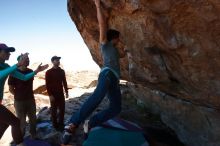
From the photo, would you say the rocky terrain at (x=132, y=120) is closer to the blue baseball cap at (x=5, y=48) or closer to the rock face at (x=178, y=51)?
the rock face at (x=178, y=51)

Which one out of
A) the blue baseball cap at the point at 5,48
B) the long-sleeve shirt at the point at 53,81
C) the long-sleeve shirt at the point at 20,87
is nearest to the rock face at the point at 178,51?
the long-sleeve shirt at the point at 53,81

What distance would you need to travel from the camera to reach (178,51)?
596 cm

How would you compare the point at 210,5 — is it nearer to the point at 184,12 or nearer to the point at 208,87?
the point at 184,12

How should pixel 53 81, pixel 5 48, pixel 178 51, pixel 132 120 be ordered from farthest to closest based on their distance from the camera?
pixel 132 120
pixel 53 81
pixel 5 48
pixel 178 51

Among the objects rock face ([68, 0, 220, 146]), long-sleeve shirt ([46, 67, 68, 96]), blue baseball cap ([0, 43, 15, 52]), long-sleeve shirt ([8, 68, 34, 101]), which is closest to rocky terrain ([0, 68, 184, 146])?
rock face ([68, 0, 220, 146])

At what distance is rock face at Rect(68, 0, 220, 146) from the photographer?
5.34m

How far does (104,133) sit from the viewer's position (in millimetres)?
7254

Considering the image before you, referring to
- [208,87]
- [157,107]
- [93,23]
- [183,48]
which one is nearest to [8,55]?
[93,23]

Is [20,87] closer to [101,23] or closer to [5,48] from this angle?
[5,48]

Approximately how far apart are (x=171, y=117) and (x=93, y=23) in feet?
10.6

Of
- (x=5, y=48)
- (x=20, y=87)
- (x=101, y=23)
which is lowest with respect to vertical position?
(x=20, y=87)

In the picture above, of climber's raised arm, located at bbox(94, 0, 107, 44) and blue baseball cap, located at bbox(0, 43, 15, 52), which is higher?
climber's raised arm, located at bbox(94, 0, 107, 44)

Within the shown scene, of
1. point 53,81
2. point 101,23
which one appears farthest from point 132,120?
point 101,23

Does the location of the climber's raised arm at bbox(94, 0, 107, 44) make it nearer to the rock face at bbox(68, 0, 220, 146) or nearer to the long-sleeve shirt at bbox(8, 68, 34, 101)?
the rock face at bbox(68, 0, 220, 146)
